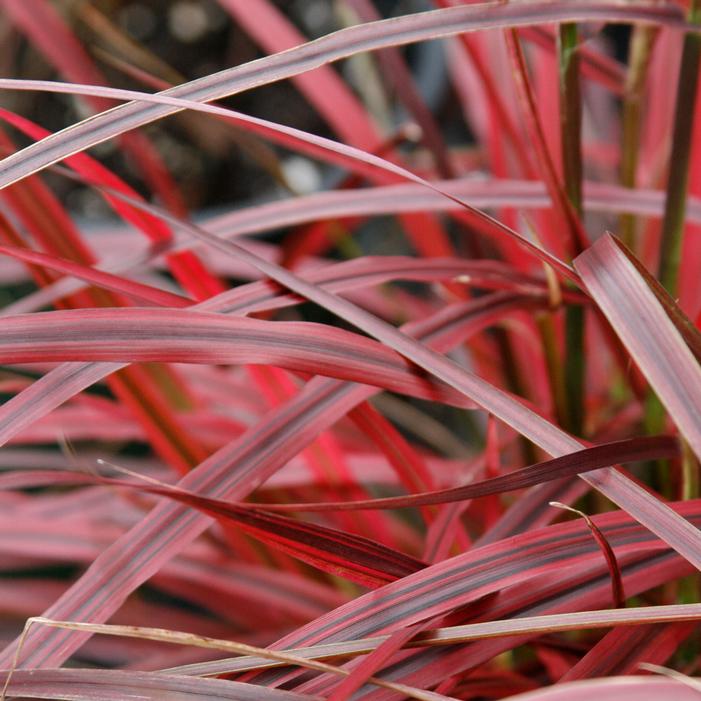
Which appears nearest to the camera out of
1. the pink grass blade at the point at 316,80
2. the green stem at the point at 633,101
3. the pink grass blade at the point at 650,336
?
the pink grass blade at the point at 650,336

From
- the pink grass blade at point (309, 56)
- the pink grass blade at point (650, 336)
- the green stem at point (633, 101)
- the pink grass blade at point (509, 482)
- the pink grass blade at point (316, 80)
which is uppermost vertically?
the pink grass blade at point (316, 80)

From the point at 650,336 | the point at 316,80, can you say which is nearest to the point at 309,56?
the point at 650,336

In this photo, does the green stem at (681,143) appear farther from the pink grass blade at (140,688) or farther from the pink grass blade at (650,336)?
the pink grass blade at (140,688)

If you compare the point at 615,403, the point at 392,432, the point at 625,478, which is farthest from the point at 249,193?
the point at 625,478

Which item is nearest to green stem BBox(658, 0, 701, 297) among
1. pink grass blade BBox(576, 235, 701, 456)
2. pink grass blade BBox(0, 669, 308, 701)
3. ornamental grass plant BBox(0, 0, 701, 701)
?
ornamental grass plant BBox(0, 0, 701, 701)

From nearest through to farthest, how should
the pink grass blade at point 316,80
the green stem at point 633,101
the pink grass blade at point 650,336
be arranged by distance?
the pink grass blade at point 650,336, the green stem at point 633,101, the pink grass blade at point 316,80

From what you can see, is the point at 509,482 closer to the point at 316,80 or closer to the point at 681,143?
the point at 681,143

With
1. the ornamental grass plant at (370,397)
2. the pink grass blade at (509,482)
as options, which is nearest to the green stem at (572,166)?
the ornamental grass plant at (370,397)

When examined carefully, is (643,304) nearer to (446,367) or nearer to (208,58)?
(446,367)
